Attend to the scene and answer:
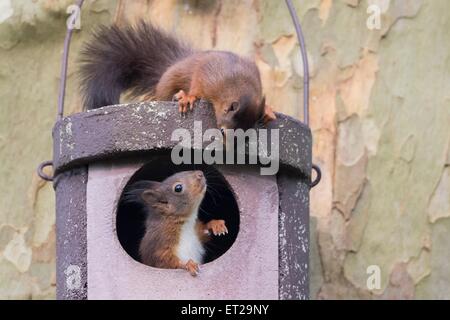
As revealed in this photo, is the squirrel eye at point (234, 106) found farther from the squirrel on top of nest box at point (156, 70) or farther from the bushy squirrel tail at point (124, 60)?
the bushy squirrel tail at point (124, 60)

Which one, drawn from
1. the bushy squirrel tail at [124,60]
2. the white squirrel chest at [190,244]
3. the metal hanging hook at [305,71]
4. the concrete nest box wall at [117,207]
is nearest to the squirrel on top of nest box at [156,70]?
the bushy squirrel tail at [124,60]

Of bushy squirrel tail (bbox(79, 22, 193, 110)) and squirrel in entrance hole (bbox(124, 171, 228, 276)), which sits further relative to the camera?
bushy squirrel tail (bbox(79, 22, 193, 110))

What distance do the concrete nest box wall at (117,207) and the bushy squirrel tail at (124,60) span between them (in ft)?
1.72

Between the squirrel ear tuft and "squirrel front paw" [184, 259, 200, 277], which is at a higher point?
the squirrel ear tuft

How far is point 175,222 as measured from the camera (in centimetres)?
402

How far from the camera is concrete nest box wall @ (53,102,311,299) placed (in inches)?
142

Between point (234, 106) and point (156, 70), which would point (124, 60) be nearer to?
point (156, 70)

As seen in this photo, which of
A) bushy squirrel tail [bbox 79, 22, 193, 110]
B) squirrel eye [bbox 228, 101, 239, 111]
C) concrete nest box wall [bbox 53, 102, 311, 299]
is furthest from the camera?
bushy squirrel tail [bbox 79, 22, 193, 110]

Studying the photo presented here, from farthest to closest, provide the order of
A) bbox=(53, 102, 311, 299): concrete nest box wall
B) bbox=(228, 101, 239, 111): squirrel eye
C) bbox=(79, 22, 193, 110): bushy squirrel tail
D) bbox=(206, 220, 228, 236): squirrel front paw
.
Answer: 1. bbox=(79, 22, 193, 110): bushy squirrel tail
2. bbox=(206, 220, 228, 236): squirrel front paw
3. bbox=(228, 101, 239, 111): squirrel eye
4. bbox=(53, 102, 311, 299): concrete nest box wall

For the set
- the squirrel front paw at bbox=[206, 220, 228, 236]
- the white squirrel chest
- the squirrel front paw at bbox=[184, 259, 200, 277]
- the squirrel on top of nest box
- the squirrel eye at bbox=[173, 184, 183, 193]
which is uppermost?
the squirrel on top of nest box

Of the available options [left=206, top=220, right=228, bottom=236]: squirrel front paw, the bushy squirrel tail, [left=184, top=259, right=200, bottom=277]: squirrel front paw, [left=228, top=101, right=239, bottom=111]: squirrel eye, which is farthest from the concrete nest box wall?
the bushy squirrel tail

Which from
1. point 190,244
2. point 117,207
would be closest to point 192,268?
point 117,207

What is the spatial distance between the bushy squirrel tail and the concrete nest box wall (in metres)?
0.53

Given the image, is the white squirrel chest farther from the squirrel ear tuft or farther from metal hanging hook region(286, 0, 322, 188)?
the squirrel ear tuft
